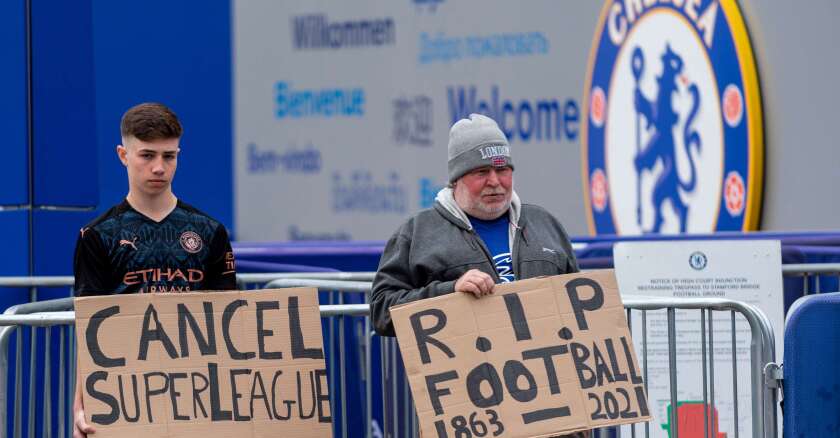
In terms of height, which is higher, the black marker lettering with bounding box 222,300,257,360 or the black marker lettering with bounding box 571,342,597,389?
the black marker lettering with bounding box 222,300,257,360

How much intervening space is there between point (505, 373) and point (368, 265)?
3.77m

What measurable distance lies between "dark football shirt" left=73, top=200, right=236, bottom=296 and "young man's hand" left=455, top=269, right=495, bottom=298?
96 centimetres

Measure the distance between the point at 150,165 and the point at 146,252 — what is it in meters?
0.32

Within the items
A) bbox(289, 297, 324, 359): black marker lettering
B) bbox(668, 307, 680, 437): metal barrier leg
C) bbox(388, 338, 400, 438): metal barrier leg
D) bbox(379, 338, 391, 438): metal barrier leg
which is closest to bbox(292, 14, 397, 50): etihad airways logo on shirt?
bbox(388, 338, 400, 438): metal barrier leg

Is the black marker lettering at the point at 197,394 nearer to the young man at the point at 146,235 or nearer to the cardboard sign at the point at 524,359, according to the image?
the young man at the point at 146,235

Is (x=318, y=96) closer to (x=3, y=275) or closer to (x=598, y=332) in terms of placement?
(x=3, y=275)

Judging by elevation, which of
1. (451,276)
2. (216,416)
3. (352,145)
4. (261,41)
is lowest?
(216,416)

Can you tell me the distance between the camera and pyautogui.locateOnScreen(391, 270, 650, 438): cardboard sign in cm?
558

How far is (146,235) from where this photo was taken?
225 inches

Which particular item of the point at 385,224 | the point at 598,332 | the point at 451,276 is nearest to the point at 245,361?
the point at 451,276

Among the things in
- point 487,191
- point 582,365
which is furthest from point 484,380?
point 487,191

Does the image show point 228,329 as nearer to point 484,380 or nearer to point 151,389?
point 151,389

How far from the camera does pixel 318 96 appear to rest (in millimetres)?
16656

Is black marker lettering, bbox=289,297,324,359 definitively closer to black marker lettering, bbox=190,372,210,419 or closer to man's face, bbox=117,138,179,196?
black marker lettering, bbox=190,372,210,419
